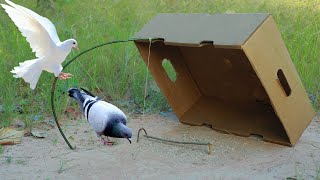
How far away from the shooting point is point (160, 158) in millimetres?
2453

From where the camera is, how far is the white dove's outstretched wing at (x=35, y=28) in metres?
1.95

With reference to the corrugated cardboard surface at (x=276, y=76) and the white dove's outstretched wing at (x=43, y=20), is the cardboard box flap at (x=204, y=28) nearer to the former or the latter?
the corrugated cardboard surface at (x=276, y=76)

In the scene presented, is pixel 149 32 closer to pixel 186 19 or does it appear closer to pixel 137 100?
pixel 186 19

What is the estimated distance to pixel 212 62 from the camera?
9.89 feet

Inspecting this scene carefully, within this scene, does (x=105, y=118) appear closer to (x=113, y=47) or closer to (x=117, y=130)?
(x=117, y=130)

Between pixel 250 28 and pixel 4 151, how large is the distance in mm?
1357

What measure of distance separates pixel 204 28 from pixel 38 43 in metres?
0.84

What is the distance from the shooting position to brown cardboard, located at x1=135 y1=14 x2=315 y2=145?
92.1 inches

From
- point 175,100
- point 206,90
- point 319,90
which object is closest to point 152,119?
point 175,100

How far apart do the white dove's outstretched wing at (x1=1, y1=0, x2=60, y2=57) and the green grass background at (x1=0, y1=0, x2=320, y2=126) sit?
1003 mm

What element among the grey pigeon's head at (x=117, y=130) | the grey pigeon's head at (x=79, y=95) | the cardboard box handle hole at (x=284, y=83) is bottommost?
the cardboard box handle hole at (x=284, y=83)

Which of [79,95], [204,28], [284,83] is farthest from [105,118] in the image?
[284,83]

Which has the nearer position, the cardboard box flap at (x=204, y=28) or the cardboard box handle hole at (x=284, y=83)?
the cardboard box flap at (x=204, y=28)

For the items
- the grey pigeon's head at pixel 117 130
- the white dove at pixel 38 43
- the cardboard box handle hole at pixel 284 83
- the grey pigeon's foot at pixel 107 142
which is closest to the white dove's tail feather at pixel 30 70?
the white dove at pixel 38 43
